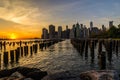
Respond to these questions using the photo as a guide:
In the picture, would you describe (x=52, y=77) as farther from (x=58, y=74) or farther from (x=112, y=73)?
(x=112, y=73)

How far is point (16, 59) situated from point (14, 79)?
25.6m

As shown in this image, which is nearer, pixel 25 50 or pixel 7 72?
pixel 7 72

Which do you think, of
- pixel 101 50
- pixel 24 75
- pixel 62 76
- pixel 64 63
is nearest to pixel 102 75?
pixel 62 76

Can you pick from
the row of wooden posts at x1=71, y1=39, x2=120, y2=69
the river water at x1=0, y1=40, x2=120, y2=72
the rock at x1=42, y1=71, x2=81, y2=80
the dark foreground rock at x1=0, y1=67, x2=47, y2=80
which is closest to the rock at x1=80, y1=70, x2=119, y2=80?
the rock at x1=42, y1=71, x2=81, y2=80

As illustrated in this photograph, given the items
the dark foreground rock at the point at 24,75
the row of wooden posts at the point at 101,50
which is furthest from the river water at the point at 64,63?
the dark foreground rock at the point at 24,75

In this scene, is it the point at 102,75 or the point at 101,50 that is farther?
the point at 101,50

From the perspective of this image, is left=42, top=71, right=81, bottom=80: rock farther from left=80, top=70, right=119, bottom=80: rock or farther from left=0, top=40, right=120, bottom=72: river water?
left=0, top=40, right=120, bottom=72: river water

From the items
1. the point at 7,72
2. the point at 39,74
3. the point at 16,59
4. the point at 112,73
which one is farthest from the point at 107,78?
the point at 16,59

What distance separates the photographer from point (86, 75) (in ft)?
37.0

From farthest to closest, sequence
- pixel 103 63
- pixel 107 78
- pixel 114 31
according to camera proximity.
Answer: pixel 114 31, pixel 103 63, pixel 107 78

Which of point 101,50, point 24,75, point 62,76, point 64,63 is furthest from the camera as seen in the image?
point 101,50

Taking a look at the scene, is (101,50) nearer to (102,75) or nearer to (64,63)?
(64,63)

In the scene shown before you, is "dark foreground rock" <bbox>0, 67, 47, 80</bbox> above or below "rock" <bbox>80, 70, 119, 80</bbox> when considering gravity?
below

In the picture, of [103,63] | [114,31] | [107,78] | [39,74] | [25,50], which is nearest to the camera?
[107,78]
